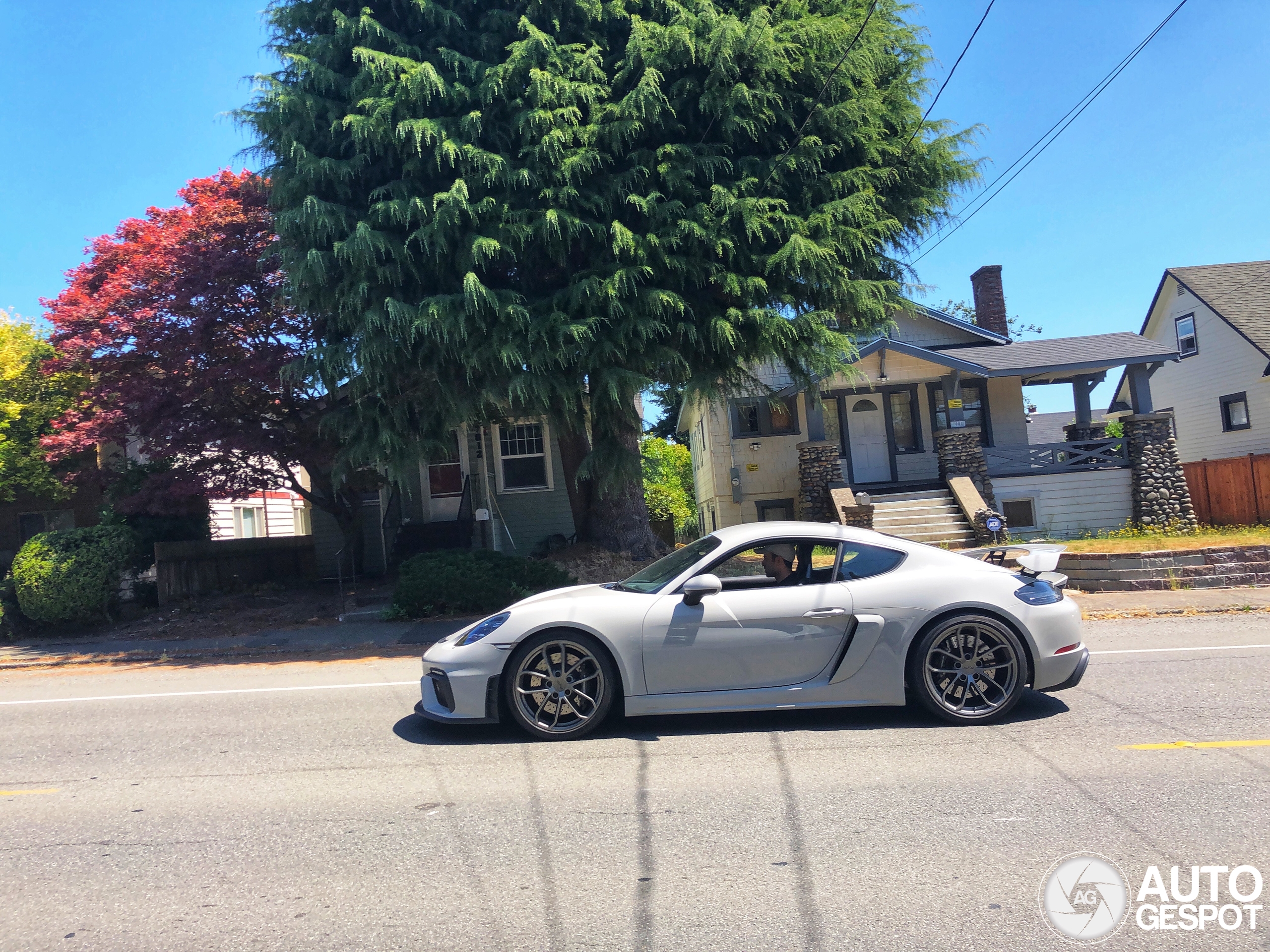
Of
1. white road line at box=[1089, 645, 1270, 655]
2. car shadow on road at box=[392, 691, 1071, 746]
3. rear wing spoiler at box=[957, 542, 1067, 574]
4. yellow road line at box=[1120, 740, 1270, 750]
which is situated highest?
rear wing spoiler at box=[957, 542, 1067, 574]

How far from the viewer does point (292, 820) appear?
4.73 m

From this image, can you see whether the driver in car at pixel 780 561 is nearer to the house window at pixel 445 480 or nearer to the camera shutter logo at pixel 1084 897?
the camera shutter logo at pixel 1084 897

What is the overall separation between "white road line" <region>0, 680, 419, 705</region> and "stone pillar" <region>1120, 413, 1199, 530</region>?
1763 centimetres

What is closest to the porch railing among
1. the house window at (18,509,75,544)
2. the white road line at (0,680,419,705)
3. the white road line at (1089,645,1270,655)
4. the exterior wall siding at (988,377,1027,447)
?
the exterior wall siding at (988,377,1027,447)

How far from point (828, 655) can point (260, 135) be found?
11079 mm

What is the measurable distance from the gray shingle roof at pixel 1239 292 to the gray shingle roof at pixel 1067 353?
6.20 metres

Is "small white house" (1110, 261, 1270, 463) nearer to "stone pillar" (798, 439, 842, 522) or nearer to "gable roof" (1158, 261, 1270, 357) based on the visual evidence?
"gable roof" (1158, 261, 1270, 357)

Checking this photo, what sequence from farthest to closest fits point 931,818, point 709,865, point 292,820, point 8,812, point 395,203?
1. point 395,203
2. point 8,812
3. point 292,820
4. point 931,818
5. point 709,865

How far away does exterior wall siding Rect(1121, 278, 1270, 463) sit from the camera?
2561cm

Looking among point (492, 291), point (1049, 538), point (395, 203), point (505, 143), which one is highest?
point (505, 143)

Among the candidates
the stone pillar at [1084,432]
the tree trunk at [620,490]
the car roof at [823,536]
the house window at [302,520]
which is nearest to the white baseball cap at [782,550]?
the car roof at [823,536]

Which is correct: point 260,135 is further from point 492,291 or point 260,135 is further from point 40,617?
point 40,617

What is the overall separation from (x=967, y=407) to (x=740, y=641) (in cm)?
1871

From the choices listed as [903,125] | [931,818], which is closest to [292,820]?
[931,818]
